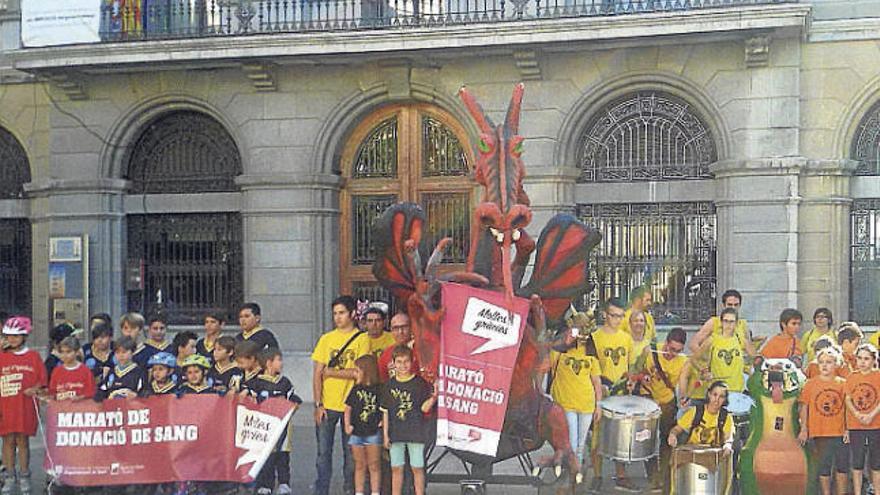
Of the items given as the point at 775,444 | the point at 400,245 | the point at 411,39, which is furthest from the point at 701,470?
the point at 411,39

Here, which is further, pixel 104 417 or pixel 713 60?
pixel 713 60

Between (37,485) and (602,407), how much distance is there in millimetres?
5452

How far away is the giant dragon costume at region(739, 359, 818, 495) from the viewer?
9.31 m

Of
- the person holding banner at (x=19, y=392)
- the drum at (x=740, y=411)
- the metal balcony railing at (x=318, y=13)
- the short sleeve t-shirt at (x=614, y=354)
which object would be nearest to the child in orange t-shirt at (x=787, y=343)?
the drum at (x=740, y=411)

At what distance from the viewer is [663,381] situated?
1062 cm

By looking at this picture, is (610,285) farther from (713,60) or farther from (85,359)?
(85,359)

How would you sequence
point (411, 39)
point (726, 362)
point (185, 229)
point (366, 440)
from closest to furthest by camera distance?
point (366, 440) → point (726, 362) → point (411, 39) → point (185, 229)

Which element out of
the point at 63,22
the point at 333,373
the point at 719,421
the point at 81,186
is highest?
the point at 63,22

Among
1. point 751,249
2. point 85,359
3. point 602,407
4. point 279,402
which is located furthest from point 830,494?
point 85,359

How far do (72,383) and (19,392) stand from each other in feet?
2.65

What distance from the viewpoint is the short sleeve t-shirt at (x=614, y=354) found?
10.7m

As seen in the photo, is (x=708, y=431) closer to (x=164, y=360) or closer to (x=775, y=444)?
Result: (x=775, y=444)

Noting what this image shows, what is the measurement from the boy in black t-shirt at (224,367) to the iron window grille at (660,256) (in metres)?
7.28

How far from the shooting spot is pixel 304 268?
16828 millimetres
